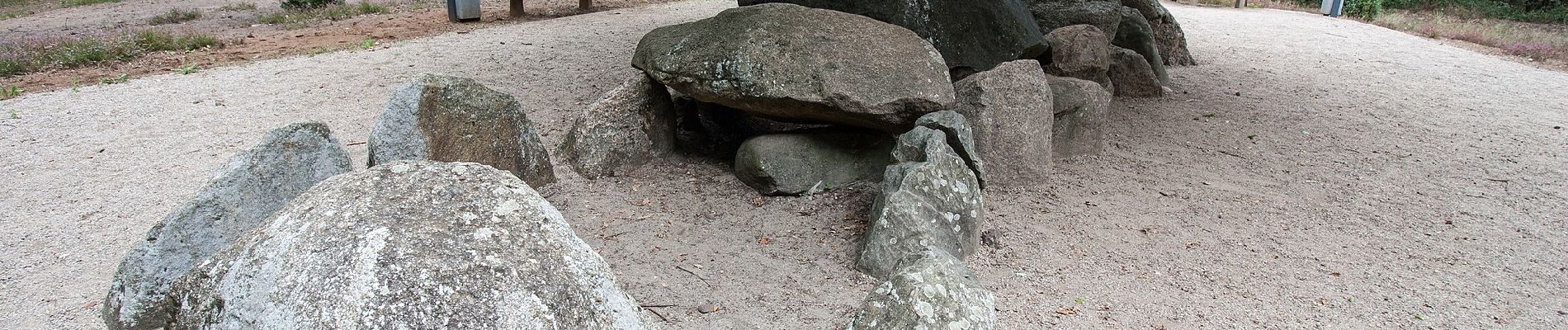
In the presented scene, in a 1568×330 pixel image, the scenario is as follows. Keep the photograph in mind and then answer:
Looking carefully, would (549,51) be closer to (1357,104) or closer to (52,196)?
(52,196)

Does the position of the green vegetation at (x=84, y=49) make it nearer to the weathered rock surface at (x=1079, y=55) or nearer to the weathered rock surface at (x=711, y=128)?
the weathered rock surface at (x=711, y=128)

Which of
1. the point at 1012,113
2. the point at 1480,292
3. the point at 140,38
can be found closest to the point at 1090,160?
the point at 1012,113

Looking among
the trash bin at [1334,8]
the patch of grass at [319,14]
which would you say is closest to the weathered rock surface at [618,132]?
the patch of grass at [319,14]

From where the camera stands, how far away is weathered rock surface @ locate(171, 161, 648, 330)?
1.50m

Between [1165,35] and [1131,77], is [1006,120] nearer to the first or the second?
[1131,77]

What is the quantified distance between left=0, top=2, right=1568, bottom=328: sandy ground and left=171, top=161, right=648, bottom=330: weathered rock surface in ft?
4.83

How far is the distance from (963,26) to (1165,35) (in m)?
4.14

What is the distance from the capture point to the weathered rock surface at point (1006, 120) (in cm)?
452

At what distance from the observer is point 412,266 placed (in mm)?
1536

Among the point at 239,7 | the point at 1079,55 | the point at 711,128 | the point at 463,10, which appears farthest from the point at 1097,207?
the point at 239,7

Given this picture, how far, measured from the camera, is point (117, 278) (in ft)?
8.20

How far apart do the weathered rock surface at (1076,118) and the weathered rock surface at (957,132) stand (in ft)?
3.57

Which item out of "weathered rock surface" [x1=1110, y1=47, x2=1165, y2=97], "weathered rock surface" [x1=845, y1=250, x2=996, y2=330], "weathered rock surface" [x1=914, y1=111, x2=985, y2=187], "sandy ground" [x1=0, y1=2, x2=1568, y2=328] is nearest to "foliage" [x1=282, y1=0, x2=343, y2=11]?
"sandy ground" [x1=0, y1=2, x2=1568, y2=328]

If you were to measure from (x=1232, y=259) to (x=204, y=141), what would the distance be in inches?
228
